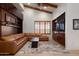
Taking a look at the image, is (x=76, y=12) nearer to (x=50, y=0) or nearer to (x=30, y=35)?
(x=50, y=0)

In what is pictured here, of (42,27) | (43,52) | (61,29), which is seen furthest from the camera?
(42,27)

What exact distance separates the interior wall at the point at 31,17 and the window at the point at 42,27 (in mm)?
401

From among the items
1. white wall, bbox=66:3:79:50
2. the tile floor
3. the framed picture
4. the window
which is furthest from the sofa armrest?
the window

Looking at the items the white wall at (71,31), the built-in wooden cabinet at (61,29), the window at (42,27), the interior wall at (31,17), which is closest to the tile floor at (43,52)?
the white wall at (71,31)

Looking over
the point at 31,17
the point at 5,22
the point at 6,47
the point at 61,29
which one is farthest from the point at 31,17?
the point at 6,47

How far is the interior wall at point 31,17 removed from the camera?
1373 cm

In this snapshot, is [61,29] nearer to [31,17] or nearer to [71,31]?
[71,31]

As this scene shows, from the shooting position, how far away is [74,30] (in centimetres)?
686

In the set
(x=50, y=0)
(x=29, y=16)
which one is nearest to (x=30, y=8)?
(x=29, y=16)

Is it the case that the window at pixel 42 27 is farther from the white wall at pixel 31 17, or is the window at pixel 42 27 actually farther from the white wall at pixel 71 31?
the white wall at pixel 71 31

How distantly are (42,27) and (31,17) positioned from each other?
161cm

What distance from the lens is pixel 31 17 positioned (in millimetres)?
13734

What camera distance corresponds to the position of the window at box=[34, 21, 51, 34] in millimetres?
13906

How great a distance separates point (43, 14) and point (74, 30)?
7227mm
